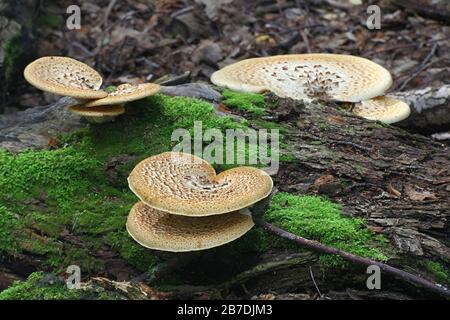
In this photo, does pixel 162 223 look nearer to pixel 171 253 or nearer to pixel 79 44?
pixel 171 253

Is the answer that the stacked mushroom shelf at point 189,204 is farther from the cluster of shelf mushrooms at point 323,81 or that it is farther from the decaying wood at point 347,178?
the cluster of shelf mushrooms at point 323,81

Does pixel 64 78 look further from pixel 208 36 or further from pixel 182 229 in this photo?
pixel 208 36

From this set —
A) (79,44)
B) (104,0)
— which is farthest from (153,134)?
(104,0)

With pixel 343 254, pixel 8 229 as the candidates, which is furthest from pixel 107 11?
pixel 343 254

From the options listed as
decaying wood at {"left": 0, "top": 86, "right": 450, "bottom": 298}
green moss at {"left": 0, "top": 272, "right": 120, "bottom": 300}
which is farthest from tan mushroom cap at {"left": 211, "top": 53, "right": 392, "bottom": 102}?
green moss at {"left": 0, "top": 272, "right": 120, "bottom": 300}

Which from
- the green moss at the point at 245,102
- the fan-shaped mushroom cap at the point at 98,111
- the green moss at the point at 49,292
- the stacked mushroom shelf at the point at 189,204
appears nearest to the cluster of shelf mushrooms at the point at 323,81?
the green moss at the point at 245,102

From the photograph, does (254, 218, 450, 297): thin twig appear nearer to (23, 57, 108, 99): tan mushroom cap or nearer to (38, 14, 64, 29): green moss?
(23, 57, 108, 99): tan mushroom cap
